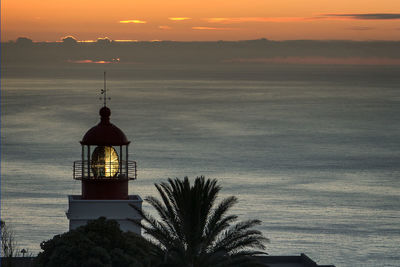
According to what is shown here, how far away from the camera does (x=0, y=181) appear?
87688 mm

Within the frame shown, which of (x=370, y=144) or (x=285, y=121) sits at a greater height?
(x=285, y=121)

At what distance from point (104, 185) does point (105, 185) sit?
28 mm

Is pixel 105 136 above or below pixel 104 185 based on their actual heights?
above

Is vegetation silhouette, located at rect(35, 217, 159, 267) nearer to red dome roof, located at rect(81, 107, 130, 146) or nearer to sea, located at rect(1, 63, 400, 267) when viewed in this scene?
red dome roof, located at rect(81, 107, 130, 146)

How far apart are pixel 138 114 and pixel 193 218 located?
145 metres

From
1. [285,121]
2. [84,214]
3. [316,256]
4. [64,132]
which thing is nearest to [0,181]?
[316,256]

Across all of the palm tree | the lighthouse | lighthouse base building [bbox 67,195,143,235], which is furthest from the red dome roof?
the palm tree

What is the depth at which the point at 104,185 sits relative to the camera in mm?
28766

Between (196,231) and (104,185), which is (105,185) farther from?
(196,231)

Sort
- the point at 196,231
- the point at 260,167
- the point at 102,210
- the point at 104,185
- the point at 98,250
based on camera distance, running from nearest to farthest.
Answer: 1. the point at 196,231
2. the point at 98,250
3. the point at 102,210
4. the point at 104,185
5. the point at 260,167

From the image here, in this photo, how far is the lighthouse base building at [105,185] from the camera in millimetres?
28328

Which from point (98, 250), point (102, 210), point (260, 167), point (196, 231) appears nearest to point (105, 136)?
point (102, 210)

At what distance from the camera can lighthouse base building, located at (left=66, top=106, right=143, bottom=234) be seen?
28328mm

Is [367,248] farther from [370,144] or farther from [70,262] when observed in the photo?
[370,144]
